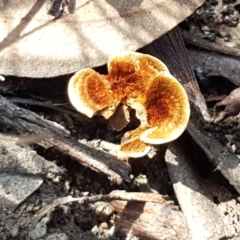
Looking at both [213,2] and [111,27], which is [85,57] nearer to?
[111,27]

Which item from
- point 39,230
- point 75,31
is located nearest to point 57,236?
point 39,230

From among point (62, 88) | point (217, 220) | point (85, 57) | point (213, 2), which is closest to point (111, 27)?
point (85, 57)

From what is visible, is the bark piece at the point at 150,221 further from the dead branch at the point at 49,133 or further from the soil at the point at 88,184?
the dead branch at the point at 49,133

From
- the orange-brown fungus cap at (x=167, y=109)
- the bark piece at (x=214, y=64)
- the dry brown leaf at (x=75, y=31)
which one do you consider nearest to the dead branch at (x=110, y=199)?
the orange-brown fungus cap at (x=167, y=109)

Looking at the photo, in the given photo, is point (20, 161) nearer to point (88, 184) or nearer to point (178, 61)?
point (88, 184)

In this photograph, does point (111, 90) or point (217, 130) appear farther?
point (217, 130)

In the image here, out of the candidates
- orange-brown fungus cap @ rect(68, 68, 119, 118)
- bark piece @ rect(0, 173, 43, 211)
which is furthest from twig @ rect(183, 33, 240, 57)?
bark piece @ rect(0, 173, 43, 211)

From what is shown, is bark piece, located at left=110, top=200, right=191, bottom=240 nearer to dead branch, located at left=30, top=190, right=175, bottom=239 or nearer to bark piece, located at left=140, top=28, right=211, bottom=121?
dead branch, located at left=30, top=190, right=175, bottom=239
